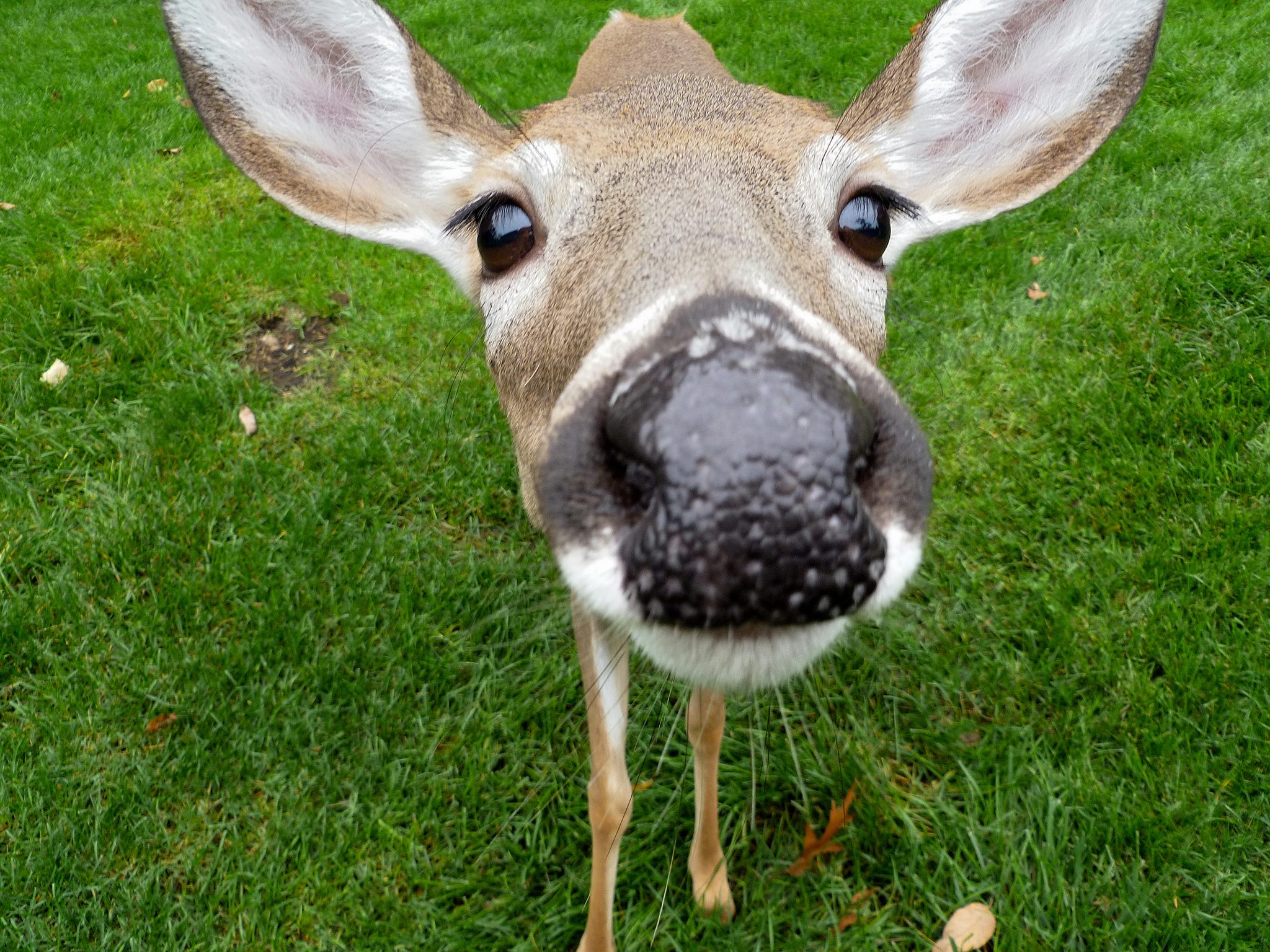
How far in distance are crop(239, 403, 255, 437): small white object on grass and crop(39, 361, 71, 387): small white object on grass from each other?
3.23ft

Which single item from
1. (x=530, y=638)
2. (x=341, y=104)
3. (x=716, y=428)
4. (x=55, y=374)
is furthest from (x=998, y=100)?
(x=55, y=374)

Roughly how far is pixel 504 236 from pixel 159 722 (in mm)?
2427

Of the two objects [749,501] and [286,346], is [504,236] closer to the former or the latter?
[749,501]

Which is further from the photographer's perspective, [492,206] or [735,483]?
[492,206]

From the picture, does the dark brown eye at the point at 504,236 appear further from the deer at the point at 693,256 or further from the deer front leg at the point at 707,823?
the deer front leg at the point at 707,823

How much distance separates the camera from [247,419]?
14.9 ft

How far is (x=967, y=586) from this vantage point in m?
3.70

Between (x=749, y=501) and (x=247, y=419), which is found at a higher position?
(x=749, y=501)

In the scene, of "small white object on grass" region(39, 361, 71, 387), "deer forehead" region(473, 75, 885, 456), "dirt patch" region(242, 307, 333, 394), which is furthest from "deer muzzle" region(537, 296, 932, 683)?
"small white object on grass" region(39, 361, 71, 387)

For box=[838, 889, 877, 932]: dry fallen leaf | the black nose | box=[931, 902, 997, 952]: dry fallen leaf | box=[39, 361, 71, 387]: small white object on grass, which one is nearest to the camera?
the black nose

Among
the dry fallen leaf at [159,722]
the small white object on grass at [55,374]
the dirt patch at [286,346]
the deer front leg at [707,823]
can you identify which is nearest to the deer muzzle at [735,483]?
the deer front leg at [707,823]

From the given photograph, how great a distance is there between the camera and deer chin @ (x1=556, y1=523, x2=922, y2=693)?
4.14ft

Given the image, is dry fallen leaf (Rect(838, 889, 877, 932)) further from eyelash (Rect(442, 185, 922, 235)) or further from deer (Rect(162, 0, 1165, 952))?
eyelash (Rect(442, 185, 922, 235))

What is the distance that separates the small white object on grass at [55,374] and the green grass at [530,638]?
7cm
